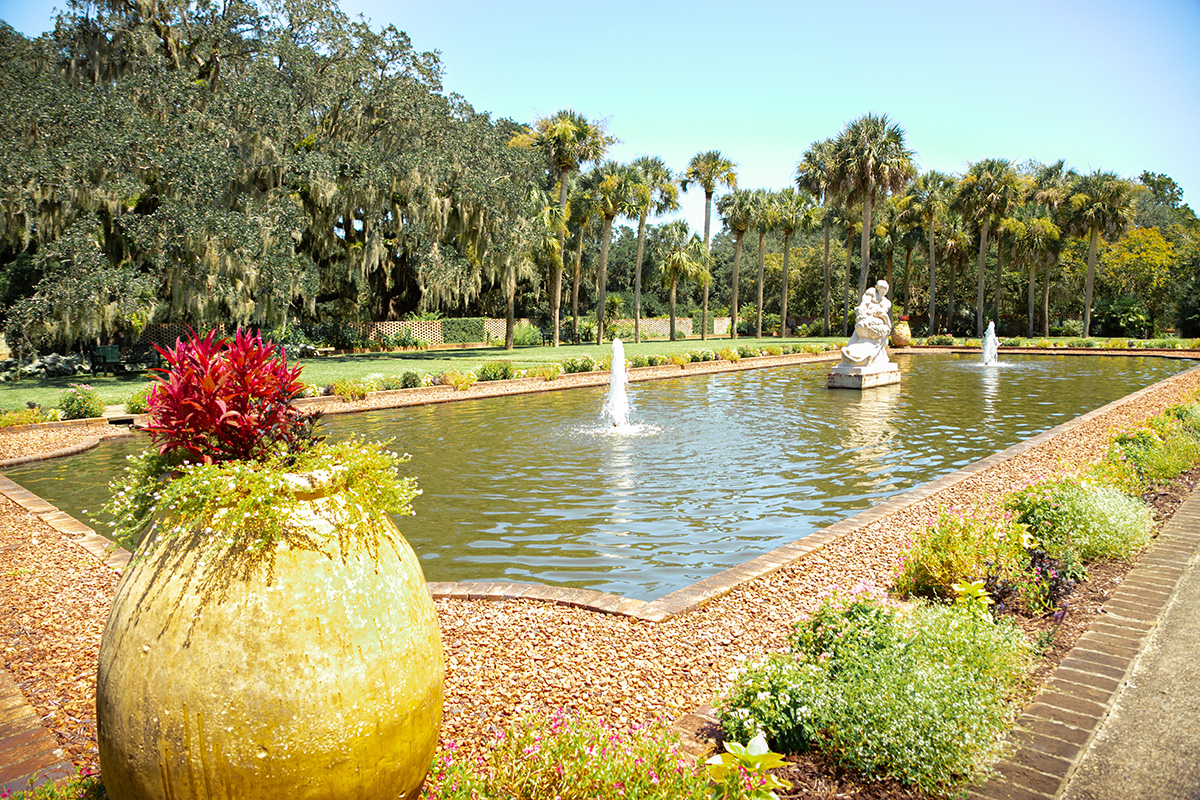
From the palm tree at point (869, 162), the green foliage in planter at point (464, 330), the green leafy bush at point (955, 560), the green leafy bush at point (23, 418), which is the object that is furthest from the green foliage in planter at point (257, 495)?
the palm tree at point (869, 162)

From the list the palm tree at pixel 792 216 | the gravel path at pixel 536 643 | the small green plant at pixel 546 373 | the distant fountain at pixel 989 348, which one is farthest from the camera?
the palm tree at pixel 792 216

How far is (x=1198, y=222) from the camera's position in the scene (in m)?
56.9

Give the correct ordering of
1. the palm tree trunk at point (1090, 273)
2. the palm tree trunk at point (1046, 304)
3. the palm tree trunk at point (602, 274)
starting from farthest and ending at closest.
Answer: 1. the palm tree trunk at point (1046, 304)
2. the palm tree trunk at point (1090, 273)
3. the palm tree trunk at point (602, 274)

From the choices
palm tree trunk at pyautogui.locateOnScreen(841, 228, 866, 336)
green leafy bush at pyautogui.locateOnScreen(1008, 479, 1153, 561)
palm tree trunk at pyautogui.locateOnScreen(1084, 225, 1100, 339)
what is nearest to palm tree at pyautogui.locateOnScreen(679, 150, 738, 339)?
palm tree trunk at pyautogui.locateOnScreen(841, 228, 866, 336)

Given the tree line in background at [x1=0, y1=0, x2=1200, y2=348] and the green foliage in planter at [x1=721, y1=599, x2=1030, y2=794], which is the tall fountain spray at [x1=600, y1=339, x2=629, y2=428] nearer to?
the green foliage in planter at [x1=721, y1=599, x2=1030, y2=794]

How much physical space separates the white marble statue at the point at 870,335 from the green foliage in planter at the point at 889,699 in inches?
677

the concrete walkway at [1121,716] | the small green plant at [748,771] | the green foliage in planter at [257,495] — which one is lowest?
the concrete walkway at [1121,716]

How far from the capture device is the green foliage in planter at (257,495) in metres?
2.24

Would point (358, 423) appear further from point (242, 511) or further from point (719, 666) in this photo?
point (242, 511)

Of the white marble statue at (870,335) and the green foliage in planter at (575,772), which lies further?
the white marble statue at (870,335)

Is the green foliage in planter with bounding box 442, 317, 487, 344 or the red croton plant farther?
the green foliage in planter with bounding box 442, 317, 487, 344

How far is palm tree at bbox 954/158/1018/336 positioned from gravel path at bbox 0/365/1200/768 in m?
46.1

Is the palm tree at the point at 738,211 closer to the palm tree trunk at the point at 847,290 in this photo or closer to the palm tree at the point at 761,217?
the palm tree at the point at 761,217

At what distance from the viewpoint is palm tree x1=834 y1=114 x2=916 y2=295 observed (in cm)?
4059
